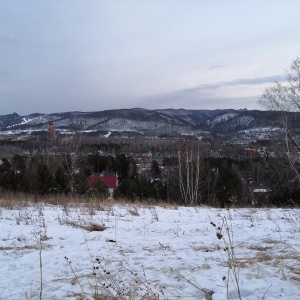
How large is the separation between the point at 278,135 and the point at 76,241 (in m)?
18.4

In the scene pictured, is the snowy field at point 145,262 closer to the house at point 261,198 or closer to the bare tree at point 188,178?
the house at point 261,198

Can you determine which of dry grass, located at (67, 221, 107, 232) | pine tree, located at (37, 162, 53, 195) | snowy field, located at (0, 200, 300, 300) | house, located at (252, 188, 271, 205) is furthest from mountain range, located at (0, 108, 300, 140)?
snowy field, located at (0, 200, 300, 300)

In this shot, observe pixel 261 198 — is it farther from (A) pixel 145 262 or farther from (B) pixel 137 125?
(B) pixel 137 125

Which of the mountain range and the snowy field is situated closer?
the snowy field

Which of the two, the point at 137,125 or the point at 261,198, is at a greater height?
the point at 137,125

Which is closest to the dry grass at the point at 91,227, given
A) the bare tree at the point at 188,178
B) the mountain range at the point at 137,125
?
the bare tree at the point at 188,178

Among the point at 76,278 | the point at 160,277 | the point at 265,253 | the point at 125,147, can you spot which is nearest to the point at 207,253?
the point at 265,253

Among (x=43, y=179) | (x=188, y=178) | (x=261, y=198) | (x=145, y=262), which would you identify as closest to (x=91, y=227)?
(x=145, y=262)

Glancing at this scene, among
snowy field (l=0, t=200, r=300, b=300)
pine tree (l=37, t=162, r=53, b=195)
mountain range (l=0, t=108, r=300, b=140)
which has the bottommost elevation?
pine tree (l=37, t=162, r=53, b=195)

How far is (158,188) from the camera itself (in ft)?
110

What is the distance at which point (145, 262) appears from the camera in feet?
12.4

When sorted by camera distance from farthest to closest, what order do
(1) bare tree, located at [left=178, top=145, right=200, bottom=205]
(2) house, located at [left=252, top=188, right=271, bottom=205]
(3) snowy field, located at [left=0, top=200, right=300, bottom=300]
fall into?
(1) bare tree, located at [left=178, top=145, right=200, bottom=205] → (2) house, located at [left=252, top=188, right=271, bottom=205] → (3) snowy field, located at [left=0, top=200, right=300, bottom=300]

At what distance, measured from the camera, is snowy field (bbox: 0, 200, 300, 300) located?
2896 mm

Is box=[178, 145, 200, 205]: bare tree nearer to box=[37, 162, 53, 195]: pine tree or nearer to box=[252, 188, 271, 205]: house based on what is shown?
box=[252, 188, 271, 205]: house
